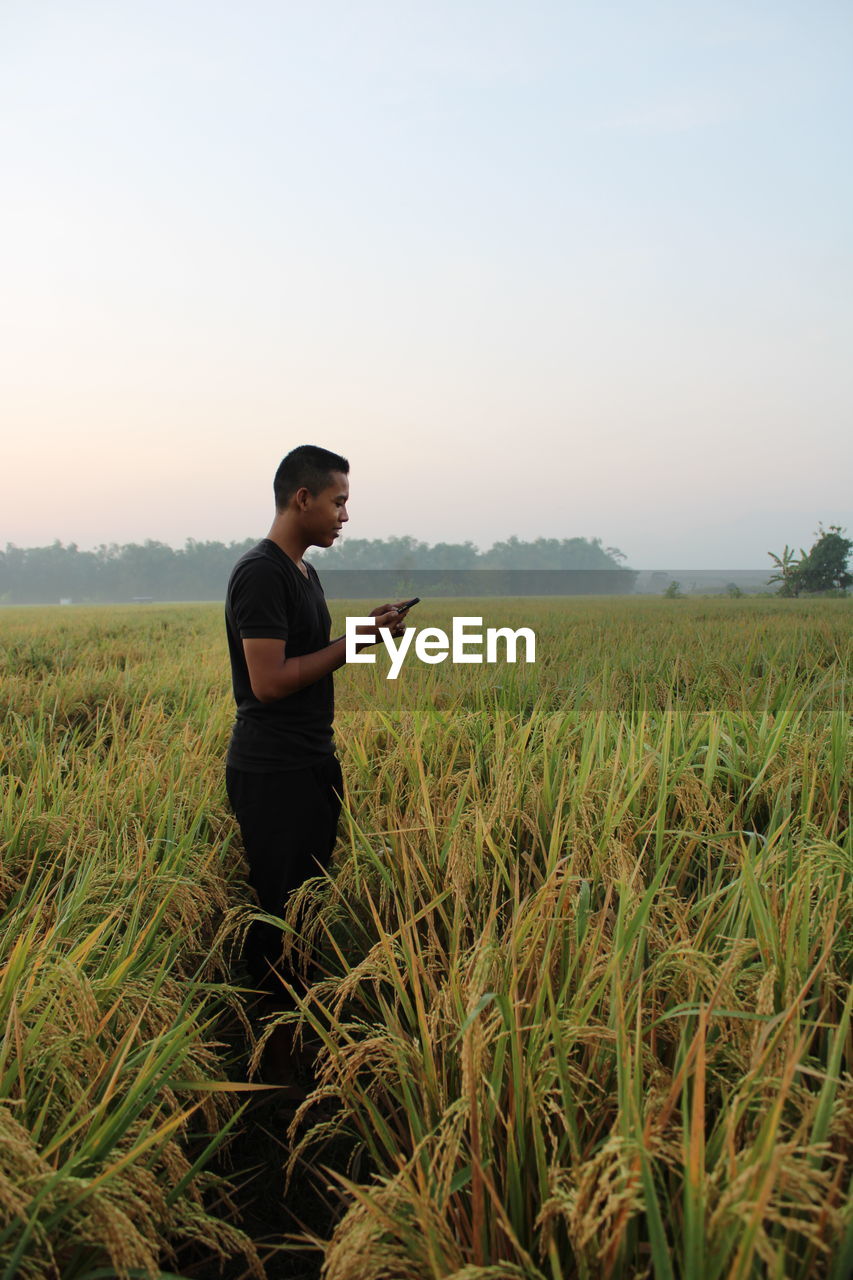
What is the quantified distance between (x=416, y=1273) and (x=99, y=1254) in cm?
55

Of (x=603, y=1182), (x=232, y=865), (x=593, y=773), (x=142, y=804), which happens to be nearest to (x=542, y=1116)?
(x=603, y=1182)

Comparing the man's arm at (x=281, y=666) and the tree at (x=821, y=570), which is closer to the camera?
the man's arm at (x=281, y=666)

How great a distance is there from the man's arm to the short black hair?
0.49 metres

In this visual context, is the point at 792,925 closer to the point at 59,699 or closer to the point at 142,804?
the point at 142,804

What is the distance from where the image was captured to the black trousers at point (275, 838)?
2.51 m

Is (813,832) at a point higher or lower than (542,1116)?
higher

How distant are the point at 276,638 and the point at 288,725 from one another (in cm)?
32

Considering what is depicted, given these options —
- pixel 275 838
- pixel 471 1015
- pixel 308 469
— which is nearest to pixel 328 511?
pixel 308 469

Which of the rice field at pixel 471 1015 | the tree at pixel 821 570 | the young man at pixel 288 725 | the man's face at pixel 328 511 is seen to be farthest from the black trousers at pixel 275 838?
the tree at pixel 821 570

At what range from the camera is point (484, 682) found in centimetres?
517

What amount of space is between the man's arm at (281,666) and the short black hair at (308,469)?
49 centimetres

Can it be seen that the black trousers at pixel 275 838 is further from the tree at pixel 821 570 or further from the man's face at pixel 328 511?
the tree at pixel 821 570

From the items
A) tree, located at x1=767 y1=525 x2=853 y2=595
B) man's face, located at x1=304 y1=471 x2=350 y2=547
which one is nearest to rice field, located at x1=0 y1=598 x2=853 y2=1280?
man's face, located at x1=304 y1=471 x2=350 y2=547

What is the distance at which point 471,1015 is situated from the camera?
129 centimetres
